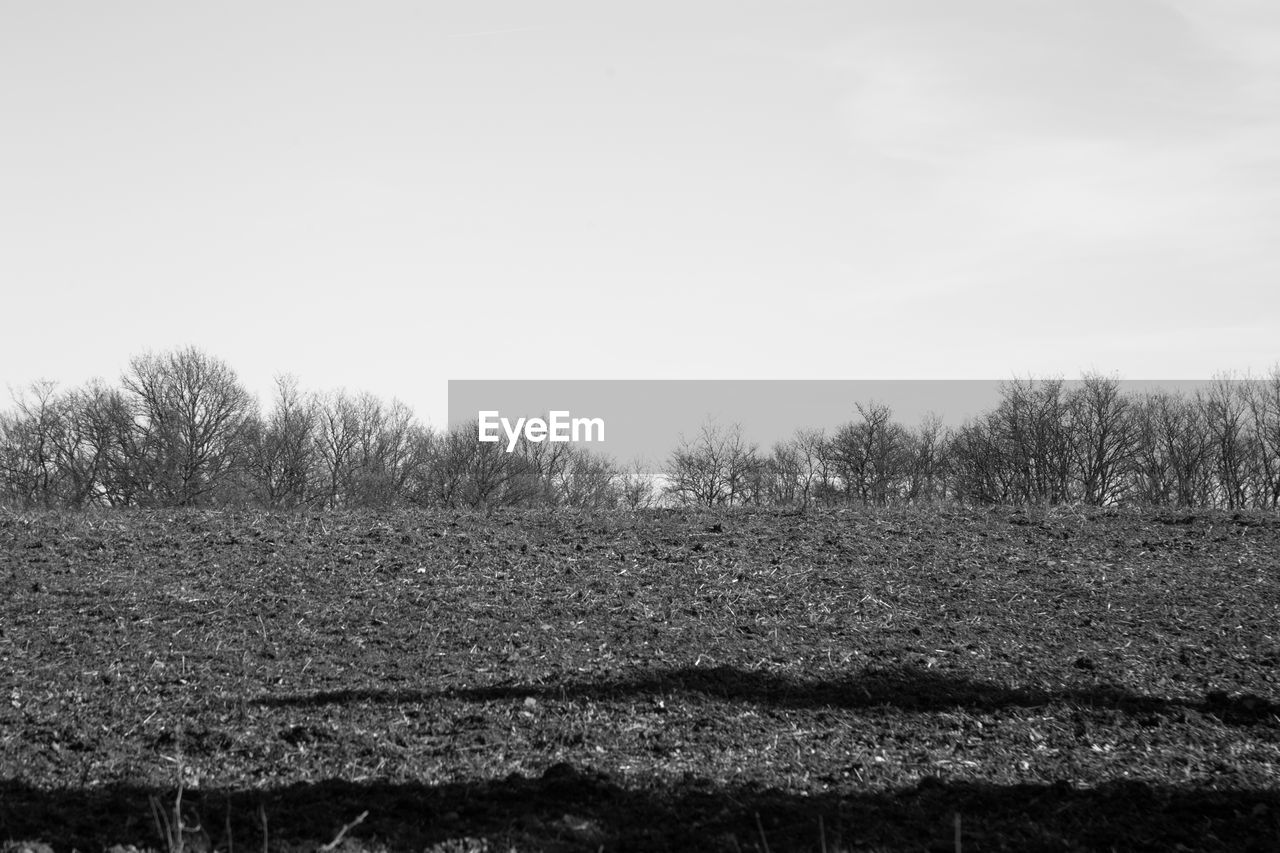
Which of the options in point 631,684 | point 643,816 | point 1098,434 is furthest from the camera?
point 1098,434

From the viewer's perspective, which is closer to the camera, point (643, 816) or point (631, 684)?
point (643, 816)

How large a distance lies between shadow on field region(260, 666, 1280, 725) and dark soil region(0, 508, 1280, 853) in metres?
0.03

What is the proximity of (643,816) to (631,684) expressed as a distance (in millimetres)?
2482

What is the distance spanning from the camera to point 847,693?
26.1 feet

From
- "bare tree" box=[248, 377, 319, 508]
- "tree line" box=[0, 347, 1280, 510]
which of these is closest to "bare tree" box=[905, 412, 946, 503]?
"tree line" box=[0, 347, 1280, 510]

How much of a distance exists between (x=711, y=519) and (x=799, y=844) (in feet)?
27.2

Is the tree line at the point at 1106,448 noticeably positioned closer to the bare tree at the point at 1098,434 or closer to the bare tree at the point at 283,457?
the bare tree at the point at 1098,434

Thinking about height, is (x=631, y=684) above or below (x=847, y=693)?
above

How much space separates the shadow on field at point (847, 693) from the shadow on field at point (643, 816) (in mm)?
1598

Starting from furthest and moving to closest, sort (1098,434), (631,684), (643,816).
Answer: (1098,434)
(631,684)
(643,816)

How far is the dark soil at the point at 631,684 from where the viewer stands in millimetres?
5406

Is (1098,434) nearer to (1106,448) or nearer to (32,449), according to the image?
(1106,448)

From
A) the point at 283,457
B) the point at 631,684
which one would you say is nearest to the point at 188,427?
the point at 283,457

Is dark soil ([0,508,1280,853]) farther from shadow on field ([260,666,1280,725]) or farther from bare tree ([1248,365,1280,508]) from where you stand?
bare tree ([1248,365,1280,508])
